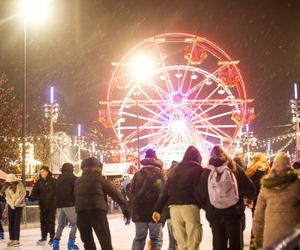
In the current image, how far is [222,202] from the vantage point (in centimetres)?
729

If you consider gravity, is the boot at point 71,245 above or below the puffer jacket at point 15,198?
below

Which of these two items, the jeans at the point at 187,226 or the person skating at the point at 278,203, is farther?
the jeans at the point at 187,226

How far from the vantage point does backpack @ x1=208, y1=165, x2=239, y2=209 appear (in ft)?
23.9

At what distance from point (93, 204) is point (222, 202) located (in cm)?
192

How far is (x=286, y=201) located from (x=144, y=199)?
2.85m

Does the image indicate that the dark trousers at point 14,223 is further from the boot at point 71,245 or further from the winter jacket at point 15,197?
the boot at point 71,245

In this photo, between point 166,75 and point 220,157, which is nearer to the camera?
point 220,157

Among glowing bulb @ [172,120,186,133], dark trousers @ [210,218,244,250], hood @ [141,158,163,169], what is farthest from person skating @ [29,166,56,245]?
glowing bulb @ [172,120,186,133]

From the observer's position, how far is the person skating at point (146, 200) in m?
8.34

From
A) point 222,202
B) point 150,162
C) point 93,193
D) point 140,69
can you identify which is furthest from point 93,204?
point 140,69

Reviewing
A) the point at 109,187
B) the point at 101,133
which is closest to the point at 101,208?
the point at 109,187

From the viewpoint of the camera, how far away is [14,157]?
46000 mm

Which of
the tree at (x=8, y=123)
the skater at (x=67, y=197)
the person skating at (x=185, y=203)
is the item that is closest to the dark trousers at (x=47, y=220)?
the skater at (x=67, y=197)

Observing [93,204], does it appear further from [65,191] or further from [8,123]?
[8,123]
